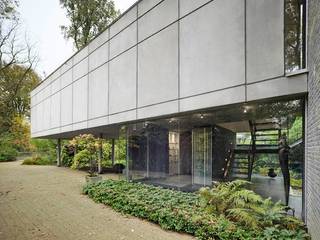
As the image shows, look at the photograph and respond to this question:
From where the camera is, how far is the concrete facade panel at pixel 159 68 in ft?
30.2

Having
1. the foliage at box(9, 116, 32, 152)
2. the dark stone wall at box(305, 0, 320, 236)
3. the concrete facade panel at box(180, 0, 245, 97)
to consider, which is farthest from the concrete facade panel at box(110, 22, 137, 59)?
the foliage at box(9, 116, 32, 152)

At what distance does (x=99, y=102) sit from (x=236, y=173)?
25.9ft

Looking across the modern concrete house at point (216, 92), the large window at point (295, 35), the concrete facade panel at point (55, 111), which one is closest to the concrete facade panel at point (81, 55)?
the modern concrete house at point (216, 92)

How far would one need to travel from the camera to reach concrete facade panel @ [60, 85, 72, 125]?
708 inches

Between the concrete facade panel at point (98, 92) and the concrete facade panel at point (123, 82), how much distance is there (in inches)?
21.1

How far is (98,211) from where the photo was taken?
881 cm

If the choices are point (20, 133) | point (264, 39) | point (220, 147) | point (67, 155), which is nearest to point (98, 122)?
point (220, 147)

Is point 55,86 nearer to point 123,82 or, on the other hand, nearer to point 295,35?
point 123,82

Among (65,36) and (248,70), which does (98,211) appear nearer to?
(248,70)

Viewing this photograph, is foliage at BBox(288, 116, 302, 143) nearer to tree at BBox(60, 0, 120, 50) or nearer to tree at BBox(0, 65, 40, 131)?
tree at BBox(60, 0, 120, 50)

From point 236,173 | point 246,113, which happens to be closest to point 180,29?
point 246,113

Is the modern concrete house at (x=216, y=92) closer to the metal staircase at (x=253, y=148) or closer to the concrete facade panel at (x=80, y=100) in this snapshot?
the metal staircase at (x=253, y=148)

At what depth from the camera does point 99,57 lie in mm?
14195

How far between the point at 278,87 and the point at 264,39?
1.14 metres
